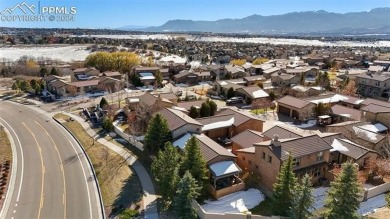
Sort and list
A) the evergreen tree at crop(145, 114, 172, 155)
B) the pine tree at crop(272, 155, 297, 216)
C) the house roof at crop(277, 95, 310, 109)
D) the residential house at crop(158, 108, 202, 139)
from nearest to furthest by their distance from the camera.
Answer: the pine tree at crop(272, 155, 297, 216) → the evergreen tree at crop(145, 114, 172, 155) → the residential house at crop(158, 108, 202, 139) → the house roof at crop(277, 95, 310, 109)

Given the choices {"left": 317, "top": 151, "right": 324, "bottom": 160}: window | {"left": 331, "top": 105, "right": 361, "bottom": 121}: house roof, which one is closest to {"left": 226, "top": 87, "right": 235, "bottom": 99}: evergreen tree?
{"left": 331, "top": 105, "right": 361, "bottom": 121}: house roof

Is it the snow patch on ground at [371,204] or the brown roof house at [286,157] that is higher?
the brown roof house at [286,157]

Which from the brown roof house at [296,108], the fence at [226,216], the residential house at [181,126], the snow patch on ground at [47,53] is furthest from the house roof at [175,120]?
the snow patch on ground at [47,53]

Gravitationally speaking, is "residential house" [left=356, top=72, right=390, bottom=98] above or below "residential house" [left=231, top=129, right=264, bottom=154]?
above

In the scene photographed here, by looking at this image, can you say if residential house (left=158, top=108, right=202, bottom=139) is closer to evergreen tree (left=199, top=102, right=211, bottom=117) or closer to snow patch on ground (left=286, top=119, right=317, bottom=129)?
evergreen tree (left=199, top=102, right=211, bottom=117)

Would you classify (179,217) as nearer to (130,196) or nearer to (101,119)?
(130,196)

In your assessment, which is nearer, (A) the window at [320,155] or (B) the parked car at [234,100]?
(A) the window at [320,155]

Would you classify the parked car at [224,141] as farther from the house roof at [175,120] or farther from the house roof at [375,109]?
the house roof at [375,109]

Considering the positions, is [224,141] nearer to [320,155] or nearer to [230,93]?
[320,155]
